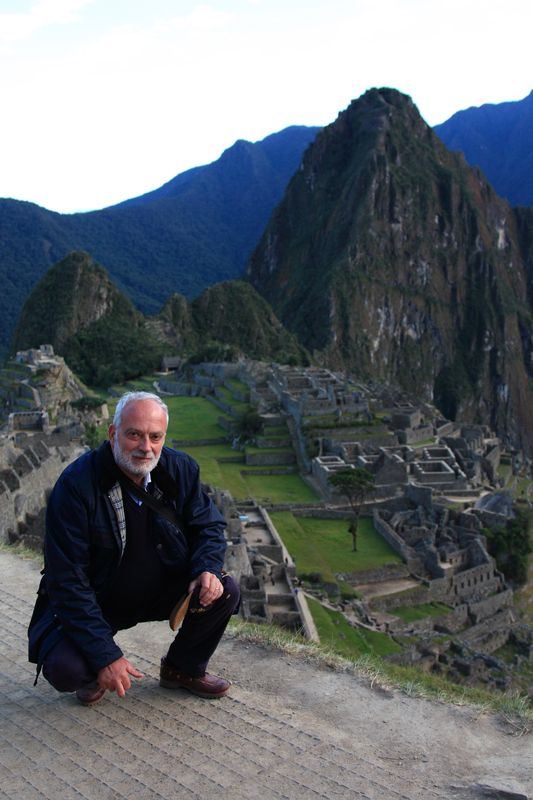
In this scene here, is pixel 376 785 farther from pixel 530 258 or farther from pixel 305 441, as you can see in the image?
pixel 530 258

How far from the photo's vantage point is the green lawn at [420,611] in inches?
A: 784

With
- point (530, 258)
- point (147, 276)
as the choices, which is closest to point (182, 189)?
point (147, 276)

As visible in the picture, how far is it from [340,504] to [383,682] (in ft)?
74.1

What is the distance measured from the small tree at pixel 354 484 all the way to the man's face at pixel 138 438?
2108cm

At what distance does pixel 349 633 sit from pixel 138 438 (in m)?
13.1

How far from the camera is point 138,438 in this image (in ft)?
13.3

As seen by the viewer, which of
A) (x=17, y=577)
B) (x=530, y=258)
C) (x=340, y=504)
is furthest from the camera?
(x=530, y=258)

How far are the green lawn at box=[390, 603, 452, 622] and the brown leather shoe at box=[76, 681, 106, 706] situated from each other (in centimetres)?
1680

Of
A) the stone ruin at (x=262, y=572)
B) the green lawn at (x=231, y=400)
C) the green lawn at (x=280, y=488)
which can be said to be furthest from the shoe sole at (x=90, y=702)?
the green lawn at (x=231, y=400)

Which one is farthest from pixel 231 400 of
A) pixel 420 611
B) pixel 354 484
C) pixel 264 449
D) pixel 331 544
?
pixel 420 611

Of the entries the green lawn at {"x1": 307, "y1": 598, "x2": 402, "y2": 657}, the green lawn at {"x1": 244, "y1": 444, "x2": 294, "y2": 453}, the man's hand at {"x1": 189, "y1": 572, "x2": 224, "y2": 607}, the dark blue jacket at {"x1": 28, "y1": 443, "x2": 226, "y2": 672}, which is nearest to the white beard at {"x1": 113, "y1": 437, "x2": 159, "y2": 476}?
the dark blue jacket at {"x1": 28, "y1": 443, "x2": 226, "y2": 672}

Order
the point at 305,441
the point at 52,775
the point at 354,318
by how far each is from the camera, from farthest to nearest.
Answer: the point at 354,318 < the point at 305,441 < the point at 52,775

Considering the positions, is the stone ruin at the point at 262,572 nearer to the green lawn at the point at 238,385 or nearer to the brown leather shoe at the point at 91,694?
the brown leather shoe at the point at 91,694

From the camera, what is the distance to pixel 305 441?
33.2m
